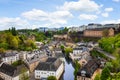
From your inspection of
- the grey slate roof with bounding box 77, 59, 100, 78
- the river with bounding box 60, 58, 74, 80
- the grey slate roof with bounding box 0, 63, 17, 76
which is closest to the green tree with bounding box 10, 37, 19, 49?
the river with bounding box 60, 58, 74, 80

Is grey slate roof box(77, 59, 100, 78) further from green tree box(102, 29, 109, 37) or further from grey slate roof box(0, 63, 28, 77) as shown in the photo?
green tree box(102, 29, 109, 37)

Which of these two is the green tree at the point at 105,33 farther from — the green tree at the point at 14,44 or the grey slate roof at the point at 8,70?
the grey slate roof at the point at 8,70

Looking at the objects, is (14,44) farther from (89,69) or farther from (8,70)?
(89,69)

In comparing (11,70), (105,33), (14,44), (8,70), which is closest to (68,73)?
(11,70)

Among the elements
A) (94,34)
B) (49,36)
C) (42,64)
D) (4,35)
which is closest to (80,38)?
(94,34)

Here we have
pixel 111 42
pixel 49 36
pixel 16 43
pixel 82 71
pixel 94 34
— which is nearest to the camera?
pixel 82 71

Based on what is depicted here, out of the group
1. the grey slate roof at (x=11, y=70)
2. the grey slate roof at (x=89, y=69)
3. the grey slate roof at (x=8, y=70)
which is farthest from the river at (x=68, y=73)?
the grey slate roof at (x=8, y=70)

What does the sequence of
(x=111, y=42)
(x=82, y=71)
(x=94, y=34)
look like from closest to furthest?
1. (x=82, y=71)
2. (x=111, y=42)
3. (x=94, y=34)

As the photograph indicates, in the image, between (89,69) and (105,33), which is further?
(105,33)

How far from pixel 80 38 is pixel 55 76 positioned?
174 ft

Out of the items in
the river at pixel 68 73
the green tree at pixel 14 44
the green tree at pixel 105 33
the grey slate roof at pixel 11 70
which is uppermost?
the green tree at pixel 105 33

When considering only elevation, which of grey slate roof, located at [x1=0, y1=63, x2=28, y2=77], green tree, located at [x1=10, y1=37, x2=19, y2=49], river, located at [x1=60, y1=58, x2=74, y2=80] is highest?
green tree, located at [x1=10, y1=37, x2=19, y2=49]

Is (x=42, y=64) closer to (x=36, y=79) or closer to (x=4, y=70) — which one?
(x=36, y=79)

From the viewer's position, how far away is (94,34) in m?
79.7
